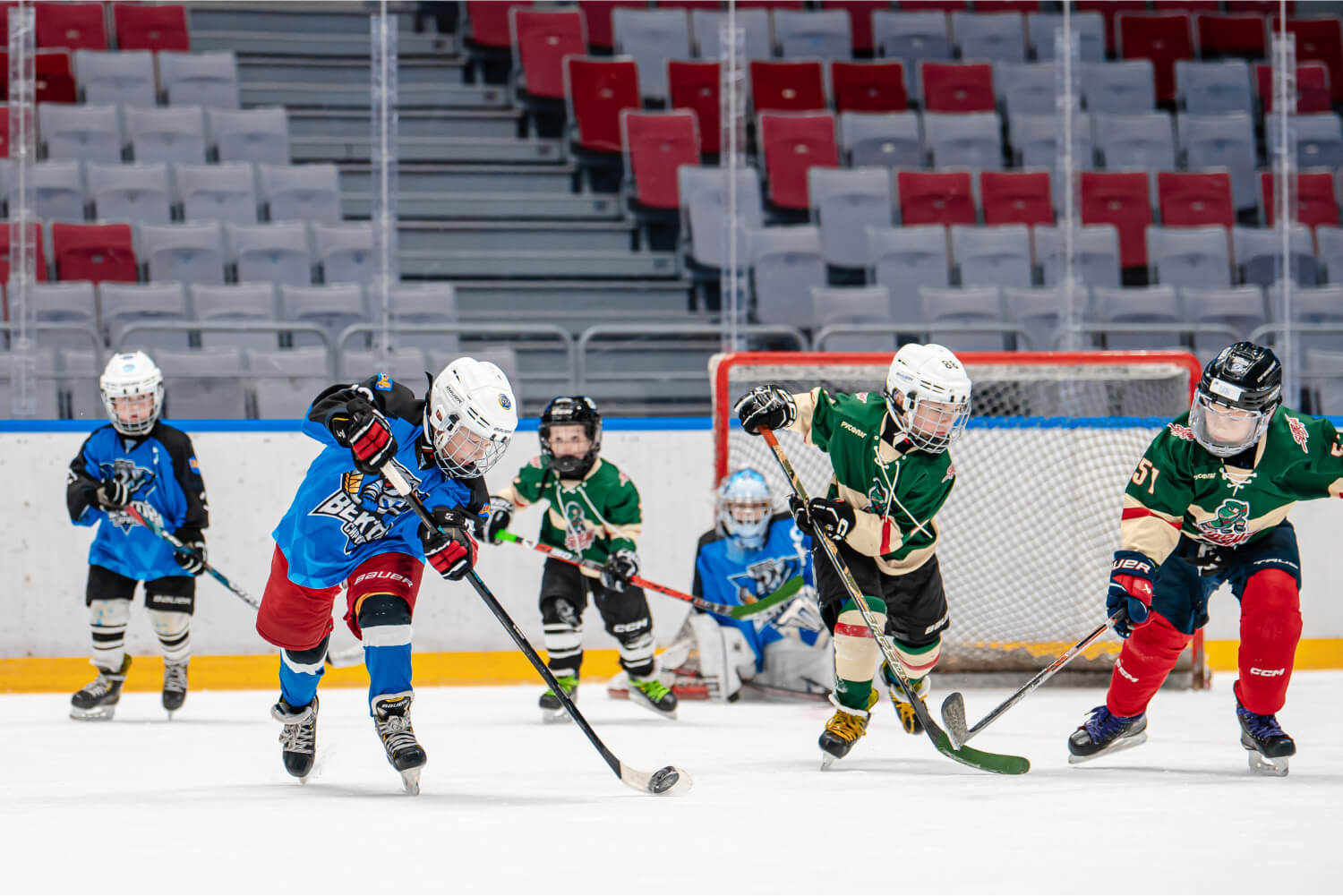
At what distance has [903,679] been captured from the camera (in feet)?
12.3

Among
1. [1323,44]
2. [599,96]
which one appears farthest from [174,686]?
[1323,44]

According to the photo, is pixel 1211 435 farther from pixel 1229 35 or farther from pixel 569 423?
pixel 1229 35

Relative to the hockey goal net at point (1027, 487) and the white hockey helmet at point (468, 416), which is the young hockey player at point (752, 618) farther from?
the white hockey helmet at point (468, 416)

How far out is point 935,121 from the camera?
8156mm

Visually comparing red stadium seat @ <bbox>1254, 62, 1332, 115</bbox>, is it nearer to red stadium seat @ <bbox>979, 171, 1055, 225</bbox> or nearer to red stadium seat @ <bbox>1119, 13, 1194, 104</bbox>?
red stadium seat @ <bbox>1119, 13, 1194, 104</bbox>

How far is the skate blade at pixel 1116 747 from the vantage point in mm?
3747

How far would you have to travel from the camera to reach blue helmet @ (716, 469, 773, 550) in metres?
5.36

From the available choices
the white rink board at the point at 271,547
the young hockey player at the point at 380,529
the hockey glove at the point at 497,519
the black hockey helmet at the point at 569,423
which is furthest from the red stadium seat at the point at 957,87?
the young hockey player at the point at 380,529

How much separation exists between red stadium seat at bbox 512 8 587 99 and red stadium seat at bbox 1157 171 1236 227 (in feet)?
10.1

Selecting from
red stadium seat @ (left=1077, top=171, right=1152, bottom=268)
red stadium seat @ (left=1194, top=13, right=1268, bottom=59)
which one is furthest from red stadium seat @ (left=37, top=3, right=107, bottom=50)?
red stadium seat @ (left=1194, top=13, right=1268, bottom=59)

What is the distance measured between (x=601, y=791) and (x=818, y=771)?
2.02ft

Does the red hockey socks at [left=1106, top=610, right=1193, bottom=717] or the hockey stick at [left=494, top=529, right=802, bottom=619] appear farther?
the hockey stick at [left=494, top=529, right=802, bottom=619]

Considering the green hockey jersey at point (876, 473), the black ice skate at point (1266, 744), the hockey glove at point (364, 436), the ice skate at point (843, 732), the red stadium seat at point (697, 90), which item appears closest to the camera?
the hockey glove at point (364, 436)

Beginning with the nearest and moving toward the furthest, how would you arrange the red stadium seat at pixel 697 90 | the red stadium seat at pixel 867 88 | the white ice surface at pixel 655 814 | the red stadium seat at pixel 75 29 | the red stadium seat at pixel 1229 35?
the white ice surface at pixel 655 814
the red stadium seat at pixel 75 29
the red stadium seat at pixel 697 90
the red stadium seat at pixel 867 88
the red stadium seat at pixel 1229 35
